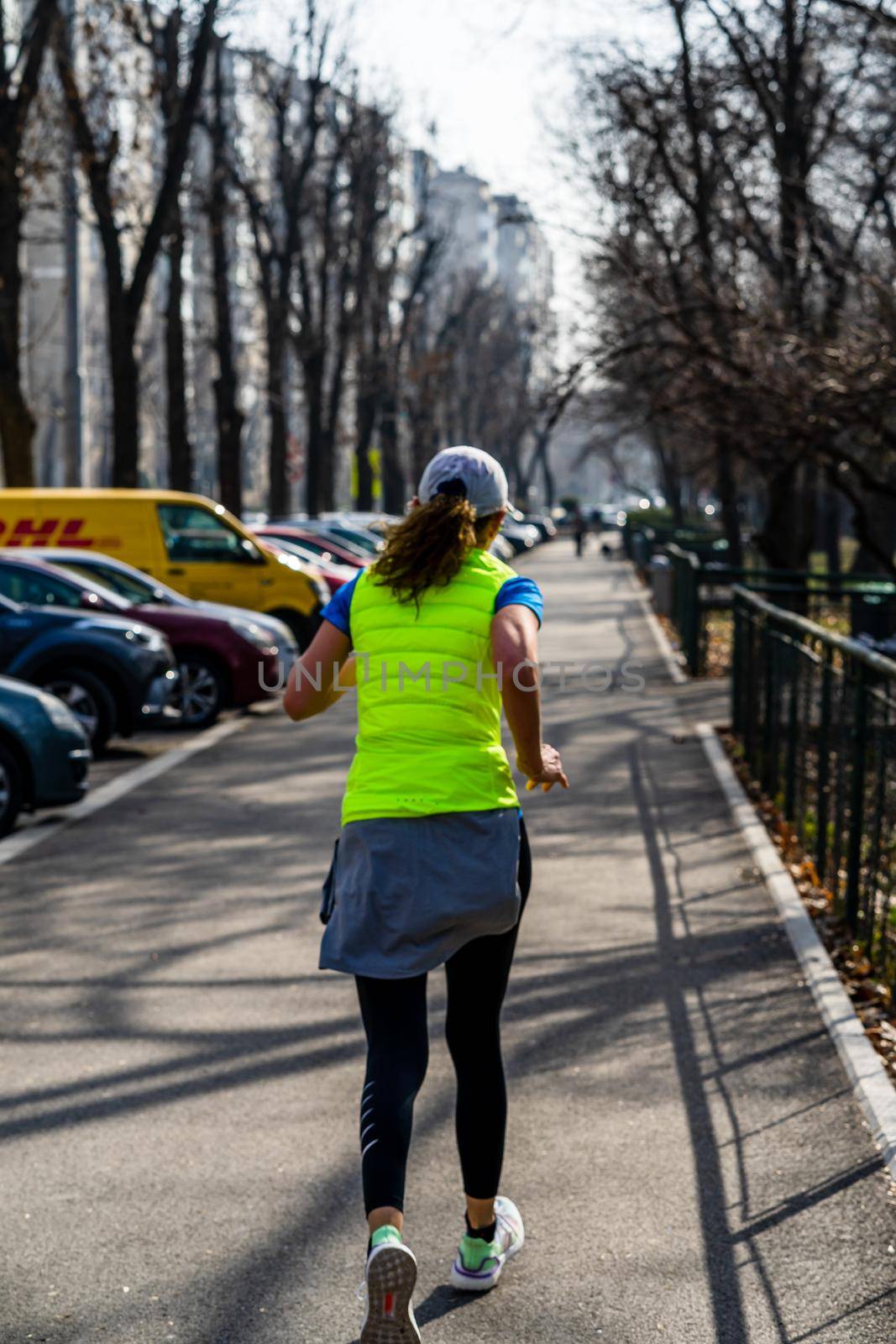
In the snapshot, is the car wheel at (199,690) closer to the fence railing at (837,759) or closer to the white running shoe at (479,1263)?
the fence railing at (837,759)

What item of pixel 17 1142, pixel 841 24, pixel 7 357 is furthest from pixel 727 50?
pixel 17 1142

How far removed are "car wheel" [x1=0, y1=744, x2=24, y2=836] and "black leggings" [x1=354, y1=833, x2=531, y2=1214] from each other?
6.98m

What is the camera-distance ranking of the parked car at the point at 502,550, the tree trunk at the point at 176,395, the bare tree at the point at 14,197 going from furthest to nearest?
the parked car at the point at 502,550
the tree trunk at the point at 176,395
the bare tree at the point at 14,197

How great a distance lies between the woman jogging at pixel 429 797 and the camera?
3986 mm

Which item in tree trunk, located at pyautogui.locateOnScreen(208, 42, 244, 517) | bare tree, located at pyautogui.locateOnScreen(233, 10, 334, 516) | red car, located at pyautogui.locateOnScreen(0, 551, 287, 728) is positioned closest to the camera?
red car, located at pyautogui.locateOnScreen(0, 551, 287, 728)

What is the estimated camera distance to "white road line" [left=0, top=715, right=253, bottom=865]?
35.5 feet

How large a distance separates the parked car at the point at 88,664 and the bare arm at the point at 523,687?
10612mm

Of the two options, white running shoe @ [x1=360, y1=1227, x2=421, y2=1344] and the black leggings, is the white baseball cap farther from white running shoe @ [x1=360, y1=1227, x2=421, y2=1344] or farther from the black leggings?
white running shoe @ [x1=360, y1=1227, x2=421, y2=1344]

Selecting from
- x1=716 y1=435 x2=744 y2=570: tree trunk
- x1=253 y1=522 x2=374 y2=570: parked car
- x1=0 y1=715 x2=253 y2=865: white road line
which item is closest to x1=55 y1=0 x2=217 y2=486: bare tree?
x1=253 y1=522 x2=374 y2=570: parked car

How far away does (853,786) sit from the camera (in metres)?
7.84

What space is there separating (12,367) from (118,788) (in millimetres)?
12554

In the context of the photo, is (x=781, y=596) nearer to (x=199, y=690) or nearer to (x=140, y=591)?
(x=199, y=690)

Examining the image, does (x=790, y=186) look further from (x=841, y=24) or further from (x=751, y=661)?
(x=751, y=661)

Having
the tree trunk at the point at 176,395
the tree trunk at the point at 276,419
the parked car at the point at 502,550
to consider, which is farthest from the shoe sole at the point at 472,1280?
the parked car at the point at 502,550
